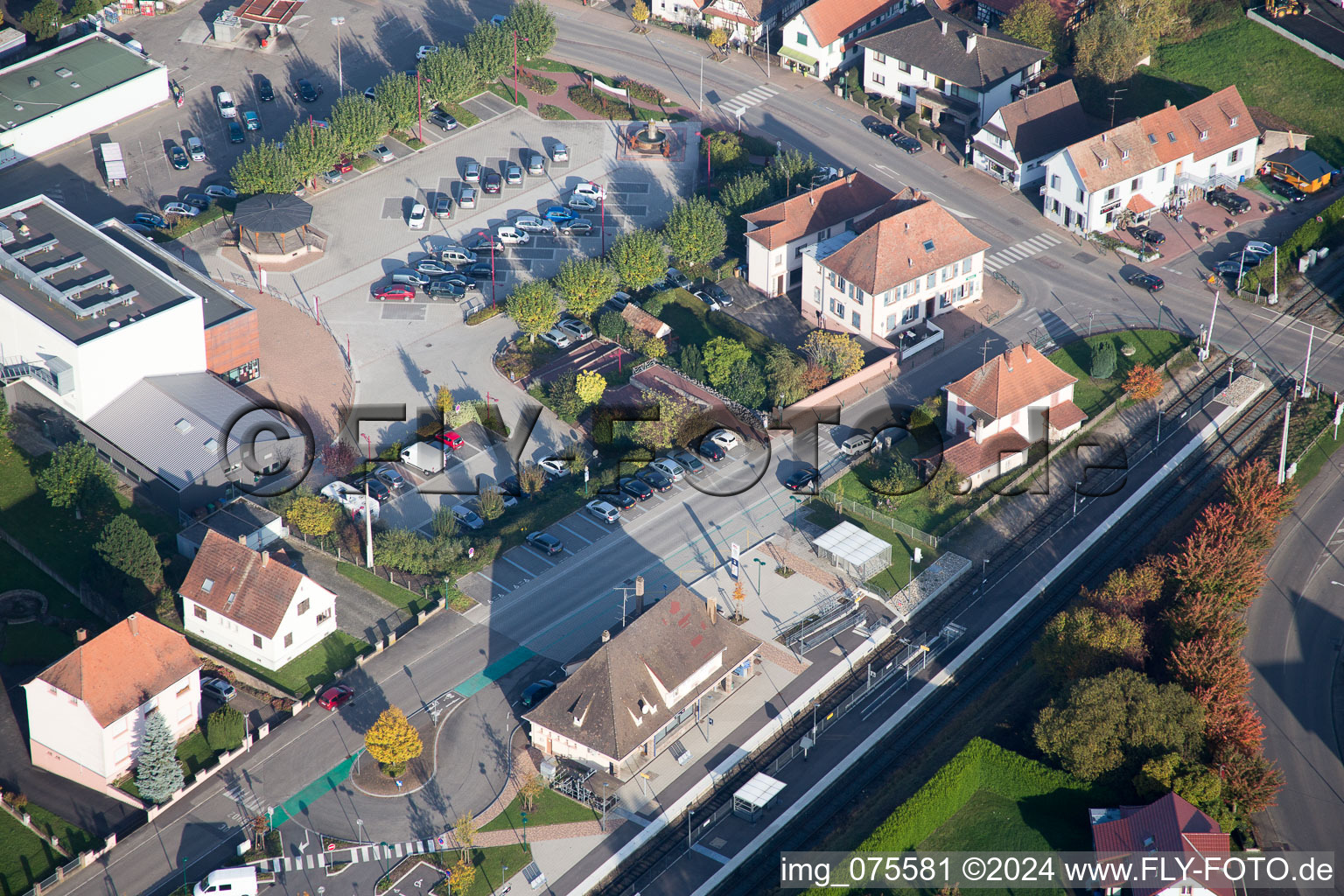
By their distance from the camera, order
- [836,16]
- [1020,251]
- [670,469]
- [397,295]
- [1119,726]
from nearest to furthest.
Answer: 1. [1119,726]
2. [670,469]
3. [397,295]
4. [1020,251]
5. [836,16]

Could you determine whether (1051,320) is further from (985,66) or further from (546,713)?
(546,713)

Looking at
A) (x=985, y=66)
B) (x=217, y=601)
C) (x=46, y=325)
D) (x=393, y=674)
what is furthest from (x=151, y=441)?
(x=985, y=66)

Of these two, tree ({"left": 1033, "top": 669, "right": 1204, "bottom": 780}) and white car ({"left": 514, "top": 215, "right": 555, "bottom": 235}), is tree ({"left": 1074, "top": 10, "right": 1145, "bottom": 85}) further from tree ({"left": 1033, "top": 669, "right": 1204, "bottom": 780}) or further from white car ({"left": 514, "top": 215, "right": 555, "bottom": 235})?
tree ({"left": 1033, "top": 669, "right": 1204, "bottom": 780})

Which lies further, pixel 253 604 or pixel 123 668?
pixel 253 604

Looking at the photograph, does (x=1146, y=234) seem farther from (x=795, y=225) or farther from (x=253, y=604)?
(x=253, y=604)

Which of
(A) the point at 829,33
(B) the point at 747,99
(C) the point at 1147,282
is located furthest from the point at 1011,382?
(A) the point at 829,33

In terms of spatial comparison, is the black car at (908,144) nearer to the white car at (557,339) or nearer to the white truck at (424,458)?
the white car at (557,339)

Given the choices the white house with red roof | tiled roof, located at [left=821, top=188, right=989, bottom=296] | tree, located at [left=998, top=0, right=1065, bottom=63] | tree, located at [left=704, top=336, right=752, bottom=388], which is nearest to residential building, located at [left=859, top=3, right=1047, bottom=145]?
tree, located at [left=998, top=0, right=1065, bottom=63]
